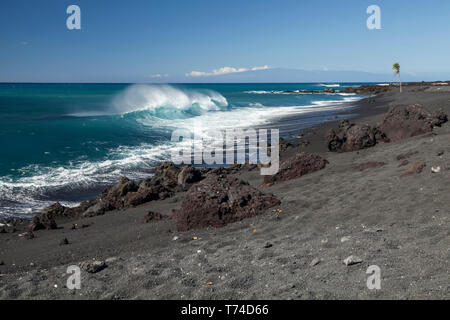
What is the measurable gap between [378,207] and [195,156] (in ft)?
35.2

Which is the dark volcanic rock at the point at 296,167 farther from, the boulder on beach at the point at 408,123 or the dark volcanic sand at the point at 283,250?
the boulder on beach at the point at 408,123

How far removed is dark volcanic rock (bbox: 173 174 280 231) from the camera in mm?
6395

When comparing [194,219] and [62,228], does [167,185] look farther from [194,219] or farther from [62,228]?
[194,219]

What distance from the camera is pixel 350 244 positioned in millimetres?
4613

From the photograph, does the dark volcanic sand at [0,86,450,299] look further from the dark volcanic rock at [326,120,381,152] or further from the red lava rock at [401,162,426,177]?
the dark volcanic rock at [326,120,381,152]

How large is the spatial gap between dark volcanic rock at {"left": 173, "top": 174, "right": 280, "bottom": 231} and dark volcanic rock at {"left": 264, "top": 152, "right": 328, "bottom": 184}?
2.60 metres

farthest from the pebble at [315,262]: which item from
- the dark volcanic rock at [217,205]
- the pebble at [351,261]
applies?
the dark volcanic rock at [217,205]

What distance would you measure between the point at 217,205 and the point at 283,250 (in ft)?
6.39

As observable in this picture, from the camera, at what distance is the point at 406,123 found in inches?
502

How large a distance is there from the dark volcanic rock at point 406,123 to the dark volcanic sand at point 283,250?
4831 mm

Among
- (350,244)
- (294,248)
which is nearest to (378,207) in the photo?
(350,244)

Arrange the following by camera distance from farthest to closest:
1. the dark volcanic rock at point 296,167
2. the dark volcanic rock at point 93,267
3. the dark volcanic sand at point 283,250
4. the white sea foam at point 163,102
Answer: the white sea foam at point 163,102 → the dark volcanic rock at point 296,167 → the dark volcanic rock at point 93,267 → the dark volcanic sand at point 283,250

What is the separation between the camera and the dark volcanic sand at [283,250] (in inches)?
147

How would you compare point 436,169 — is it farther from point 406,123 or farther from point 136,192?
point 136,192
